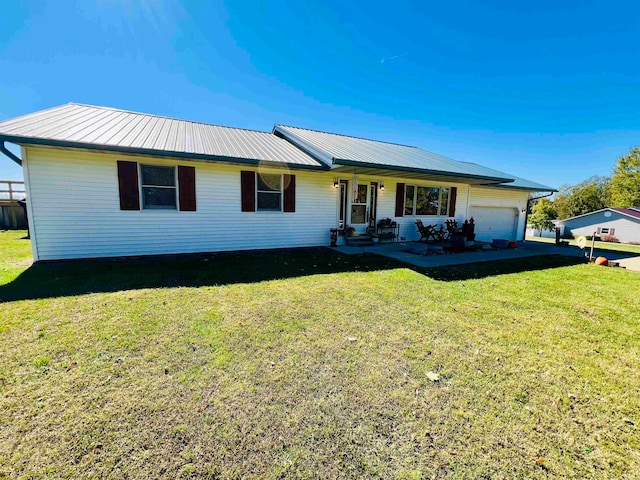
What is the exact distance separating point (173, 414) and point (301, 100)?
47.8 feet

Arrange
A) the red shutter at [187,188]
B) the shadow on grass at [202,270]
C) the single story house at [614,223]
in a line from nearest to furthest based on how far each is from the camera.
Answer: the shadow on grass at [202,270]
the red shutter at [187,188]
the single story house at [614,223]

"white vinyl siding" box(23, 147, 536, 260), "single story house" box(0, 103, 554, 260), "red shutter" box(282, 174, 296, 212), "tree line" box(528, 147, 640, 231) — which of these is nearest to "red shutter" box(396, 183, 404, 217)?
"single story house" box(0, 103, 554, 260)

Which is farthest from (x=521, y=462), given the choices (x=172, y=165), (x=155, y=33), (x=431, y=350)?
(x=155, y=33)

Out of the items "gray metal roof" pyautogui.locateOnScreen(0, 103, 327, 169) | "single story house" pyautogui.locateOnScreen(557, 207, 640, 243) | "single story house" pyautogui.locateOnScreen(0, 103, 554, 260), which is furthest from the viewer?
"single story house" pyautogui.locateOnScreen(557, 207, 640, 243)

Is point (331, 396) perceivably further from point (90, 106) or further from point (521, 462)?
point (90, 106)

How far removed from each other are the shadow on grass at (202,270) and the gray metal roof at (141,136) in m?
2.65

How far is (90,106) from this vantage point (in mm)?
8984

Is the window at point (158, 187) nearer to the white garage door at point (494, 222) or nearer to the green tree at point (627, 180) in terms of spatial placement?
the white garage door at point (494, 222)

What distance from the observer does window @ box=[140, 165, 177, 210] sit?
7027 millimetres

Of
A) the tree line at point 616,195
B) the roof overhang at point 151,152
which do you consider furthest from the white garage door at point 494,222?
the tree line at point 616,195

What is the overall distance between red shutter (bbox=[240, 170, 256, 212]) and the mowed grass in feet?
13.2

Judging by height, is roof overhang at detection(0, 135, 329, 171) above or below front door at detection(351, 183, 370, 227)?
above

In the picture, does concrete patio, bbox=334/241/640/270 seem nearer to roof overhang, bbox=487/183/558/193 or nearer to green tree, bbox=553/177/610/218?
roof overhang, bbox=487/183/558/193

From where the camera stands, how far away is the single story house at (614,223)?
67.9 feet
